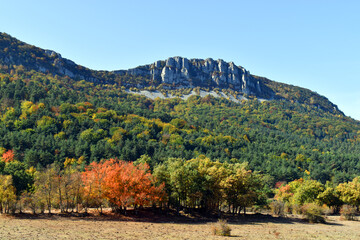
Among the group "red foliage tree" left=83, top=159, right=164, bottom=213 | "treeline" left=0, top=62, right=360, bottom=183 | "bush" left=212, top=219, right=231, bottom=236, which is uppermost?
"treeline" left=0, top=62, right=360, bottom=183

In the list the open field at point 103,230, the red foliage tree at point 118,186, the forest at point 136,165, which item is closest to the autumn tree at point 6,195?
the forest at point 136,165

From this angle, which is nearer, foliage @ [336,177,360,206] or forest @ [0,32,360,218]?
forest @ [0,32,360,218]

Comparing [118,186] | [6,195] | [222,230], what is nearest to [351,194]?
[222,230]

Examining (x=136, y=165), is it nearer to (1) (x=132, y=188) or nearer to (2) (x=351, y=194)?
(1) (x=132, y=188)

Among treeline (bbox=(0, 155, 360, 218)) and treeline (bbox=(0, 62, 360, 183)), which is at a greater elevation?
treeline (bbox=(0, 62, 360, 183))

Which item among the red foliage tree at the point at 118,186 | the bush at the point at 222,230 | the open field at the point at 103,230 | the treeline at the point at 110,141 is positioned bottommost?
the open field at the point at 103,230

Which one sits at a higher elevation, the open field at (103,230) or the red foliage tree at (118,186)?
the red foliage tree at (118,186)

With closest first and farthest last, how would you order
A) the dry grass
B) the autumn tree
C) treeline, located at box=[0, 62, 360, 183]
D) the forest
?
the dry grass → the autumn tree → the forest → treeline, located at box=[0, 62, 360, 183]

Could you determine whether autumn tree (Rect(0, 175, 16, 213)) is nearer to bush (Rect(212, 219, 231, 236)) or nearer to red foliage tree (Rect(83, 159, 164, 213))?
red foliage tree (Rect(83, 159, 164, 213))

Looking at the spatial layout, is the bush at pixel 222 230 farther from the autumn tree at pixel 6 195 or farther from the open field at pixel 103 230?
the autumn tree at pixel 6 195

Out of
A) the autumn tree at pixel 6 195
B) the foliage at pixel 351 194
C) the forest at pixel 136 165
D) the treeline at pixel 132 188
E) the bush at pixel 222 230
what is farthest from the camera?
the foliage at pixel 351 194

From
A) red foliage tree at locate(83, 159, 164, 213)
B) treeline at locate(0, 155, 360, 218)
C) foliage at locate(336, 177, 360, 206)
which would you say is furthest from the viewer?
foliage at locate(336, 177, 360, 206)

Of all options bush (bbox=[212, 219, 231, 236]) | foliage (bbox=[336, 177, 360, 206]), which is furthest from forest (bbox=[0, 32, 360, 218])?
bush (bbox=[212, 219, 231, 236])

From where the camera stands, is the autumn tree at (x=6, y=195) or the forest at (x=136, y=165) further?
the forest at (x=136, y=165)
